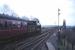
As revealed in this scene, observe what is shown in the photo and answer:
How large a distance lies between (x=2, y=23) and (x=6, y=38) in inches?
117

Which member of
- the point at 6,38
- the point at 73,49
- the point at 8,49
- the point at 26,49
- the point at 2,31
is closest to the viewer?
the point at 73,49

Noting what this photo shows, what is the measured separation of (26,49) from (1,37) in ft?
13.0

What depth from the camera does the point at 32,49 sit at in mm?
23078

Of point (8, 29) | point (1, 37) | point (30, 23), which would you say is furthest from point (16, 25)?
point (30, 23)

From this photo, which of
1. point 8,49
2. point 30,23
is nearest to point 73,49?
point 8,49

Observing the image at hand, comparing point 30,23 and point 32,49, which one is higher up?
point 30,23

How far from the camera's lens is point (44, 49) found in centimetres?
2358

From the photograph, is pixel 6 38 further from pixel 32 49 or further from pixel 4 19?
pixel 32 49

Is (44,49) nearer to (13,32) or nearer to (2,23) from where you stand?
(2,23)

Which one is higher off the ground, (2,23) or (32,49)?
(2,23)

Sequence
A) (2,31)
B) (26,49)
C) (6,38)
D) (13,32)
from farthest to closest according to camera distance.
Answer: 1. (13,32)
2. (6,38)
3. (2,31)
4. (26,49)

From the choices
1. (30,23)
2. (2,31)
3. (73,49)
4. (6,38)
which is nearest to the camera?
(73,49)

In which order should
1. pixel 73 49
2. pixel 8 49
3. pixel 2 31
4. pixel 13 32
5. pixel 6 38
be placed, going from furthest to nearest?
pixel 13 32 → pixel 6 38 → pixel 2 31 → pixel 8 49 → pixel 73 49

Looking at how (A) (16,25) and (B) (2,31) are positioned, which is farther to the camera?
(A) (16,25)
